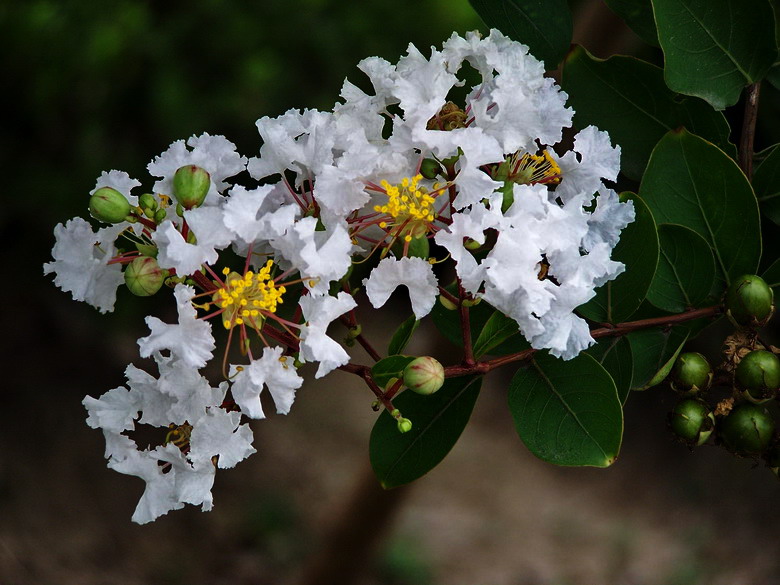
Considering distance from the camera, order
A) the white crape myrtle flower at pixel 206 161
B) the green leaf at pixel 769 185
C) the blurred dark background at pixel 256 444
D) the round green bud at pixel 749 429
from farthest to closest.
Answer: the blurred dark background at pixel 256 444, the green leaf at pixel 769 185, the round green bud at pixel 749 429, the white crape myrtle flower at pixel 206 161

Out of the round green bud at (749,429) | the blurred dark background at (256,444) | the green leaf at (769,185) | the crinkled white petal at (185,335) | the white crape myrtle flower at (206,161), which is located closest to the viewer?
the crinkled white petal at (185,335)

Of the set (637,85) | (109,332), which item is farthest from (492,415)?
(637,85)

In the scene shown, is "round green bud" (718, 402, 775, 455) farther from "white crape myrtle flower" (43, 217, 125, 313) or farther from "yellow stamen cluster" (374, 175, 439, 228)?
"white crape myrtle flower" (43, 217, 125, 313)

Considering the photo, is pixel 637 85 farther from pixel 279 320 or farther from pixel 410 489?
pixel 410 489

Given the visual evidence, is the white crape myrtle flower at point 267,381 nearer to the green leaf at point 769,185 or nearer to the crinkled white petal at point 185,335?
the crinkled white petal at point 185,335

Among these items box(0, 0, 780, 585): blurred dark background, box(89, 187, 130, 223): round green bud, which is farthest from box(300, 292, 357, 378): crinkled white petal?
box(0, 0, 780, 585): blurred dark background

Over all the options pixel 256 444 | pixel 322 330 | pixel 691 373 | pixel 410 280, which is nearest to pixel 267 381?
pixel 322 330

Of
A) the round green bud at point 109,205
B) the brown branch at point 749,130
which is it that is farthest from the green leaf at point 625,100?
the round green bud at point 109,205

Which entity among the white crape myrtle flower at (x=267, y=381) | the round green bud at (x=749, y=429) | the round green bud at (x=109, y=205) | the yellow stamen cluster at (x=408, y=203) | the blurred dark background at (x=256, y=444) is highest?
the round green bud at (x=109, y=205)
